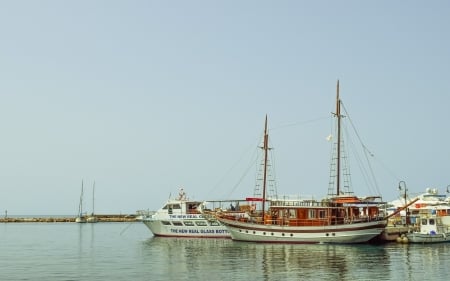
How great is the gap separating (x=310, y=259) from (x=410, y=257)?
8.30 meters

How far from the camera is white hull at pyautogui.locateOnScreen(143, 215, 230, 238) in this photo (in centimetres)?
6669

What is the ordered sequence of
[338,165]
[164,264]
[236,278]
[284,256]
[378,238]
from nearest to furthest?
1. [236,278]
2. [164,264]
3. [284,256]
4. [378,238]
5. [338,165]

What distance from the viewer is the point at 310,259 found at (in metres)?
42.6

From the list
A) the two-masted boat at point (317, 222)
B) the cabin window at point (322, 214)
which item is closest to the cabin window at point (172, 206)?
the two-masted boat at point (317, 222)

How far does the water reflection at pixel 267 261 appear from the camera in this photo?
1367 inches

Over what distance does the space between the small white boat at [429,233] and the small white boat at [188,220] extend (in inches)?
814

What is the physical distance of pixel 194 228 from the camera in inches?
2670

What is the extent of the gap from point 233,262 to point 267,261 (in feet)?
8.62

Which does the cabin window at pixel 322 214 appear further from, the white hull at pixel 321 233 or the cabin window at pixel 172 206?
the cabin window at pixel 172 206

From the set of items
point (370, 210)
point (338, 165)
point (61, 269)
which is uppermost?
point (338, 165)

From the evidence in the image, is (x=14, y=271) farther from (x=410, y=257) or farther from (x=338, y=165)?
(x=338, y=165)

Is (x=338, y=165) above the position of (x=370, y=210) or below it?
above

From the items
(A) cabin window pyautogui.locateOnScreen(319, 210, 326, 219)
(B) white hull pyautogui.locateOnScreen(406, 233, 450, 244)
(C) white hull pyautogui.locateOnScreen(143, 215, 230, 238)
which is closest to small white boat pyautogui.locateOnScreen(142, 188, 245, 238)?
(C) white hull pyautogui.locateOnScreen(143, 215, 230, 238)

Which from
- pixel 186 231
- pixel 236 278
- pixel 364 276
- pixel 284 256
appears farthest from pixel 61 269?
pixel 186 231
